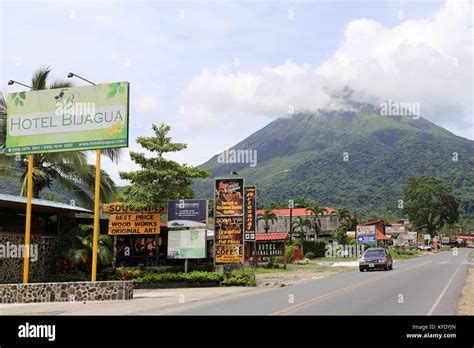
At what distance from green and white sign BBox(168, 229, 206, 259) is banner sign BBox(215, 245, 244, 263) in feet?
2.55

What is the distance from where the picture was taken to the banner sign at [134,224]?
2998 cm

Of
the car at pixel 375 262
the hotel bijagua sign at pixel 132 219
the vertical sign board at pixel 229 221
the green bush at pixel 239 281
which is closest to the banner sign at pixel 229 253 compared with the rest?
the vertical sign board at pixel 229 221

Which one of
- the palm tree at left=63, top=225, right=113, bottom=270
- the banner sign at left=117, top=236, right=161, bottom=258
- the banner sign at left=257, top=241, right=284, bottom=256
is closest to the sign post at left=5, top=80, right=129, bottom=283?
the palm tree at left=63, top=225, right=113, bottom=270

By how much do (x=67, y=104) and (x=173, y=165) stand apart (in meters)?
9.78

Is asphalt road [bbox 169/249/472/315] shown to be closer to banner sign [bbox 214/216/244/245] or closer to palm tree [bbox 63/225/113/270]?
banner sign [bbox 214/216/244/245]

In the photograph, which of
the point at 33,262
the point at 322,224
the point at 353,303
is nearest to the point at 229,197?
the point at 33,262

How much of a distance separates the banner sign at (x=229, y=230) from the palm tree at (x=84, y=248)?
18.3ft

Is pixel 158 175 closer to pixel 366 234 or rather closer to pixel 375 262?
pixel 375 262

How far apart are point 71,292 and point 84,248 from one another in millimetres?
7226

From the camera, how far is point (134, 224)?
3006cm

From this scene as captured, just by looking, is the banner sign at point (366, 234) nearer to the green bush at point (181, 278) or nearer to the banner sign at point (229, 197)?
the banner sign at point (229, 197)
